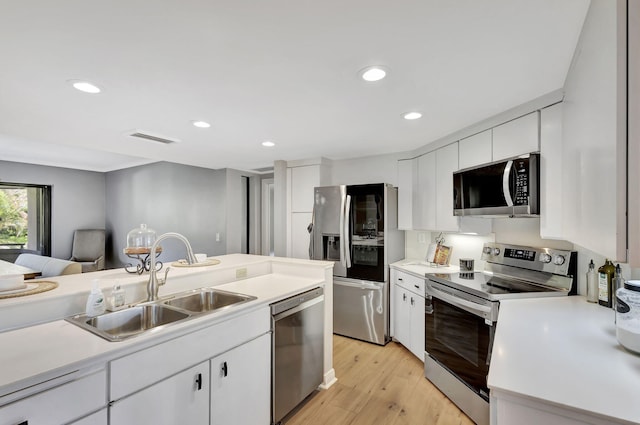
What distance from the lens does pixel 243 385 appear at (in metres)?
1.75

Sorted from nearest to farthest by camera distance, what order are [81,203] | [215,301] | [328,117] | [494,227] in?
[215,301], [328,117], [494,227], [81,203]

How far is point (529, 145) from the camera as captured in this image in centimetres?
205

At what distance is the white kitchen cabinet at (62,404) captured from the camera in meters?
0.97

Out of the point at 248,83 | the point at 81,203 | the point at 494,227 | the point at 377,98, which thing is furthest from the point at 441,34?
the point at 81,203

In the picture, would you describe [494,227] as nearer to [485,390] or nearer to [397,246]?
[397,246]

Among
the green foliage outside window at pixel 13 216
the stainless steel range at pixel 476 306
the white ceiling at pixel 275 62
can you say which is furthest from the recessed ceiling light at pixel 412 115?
the green foliage outside window at pixel 13 216

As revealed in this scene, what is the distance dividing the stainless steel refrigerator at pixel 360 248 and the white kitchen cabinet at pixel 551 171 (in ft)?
4.95

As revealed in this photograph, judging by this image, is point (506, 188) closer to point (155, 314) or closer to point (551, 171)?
point (551, 171)

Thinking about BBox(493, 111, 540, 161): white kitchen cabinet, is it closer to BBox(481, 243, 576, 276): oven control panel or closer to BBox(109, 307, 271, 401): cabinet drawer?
BBox(481, 243, 576, 276): oven control panel

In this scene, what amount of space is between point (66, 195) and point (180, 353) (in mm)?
5908

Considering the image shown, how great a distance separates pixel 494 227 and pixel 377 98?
1636 millimetres

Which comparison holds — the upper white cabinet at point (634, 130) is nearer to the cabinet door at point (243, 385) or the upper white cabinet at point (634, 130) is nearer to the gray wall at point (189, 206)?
the cabinet door at point (243, 385)

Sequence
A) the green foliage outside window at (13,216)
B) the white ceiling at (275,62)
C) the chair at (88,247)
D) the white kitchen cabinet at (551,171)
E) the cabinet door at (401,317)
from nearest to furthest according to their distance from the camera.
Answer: the white ceiling at (275,62) → the white kitchen cabinet at (551,171) → the cabinet door at (401,317) → the green foliage outside window at (13,216) → the chair at (88,247)

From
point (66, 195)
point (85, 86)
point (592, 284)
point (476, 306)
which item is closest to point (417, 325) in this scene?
point (476, 306)
